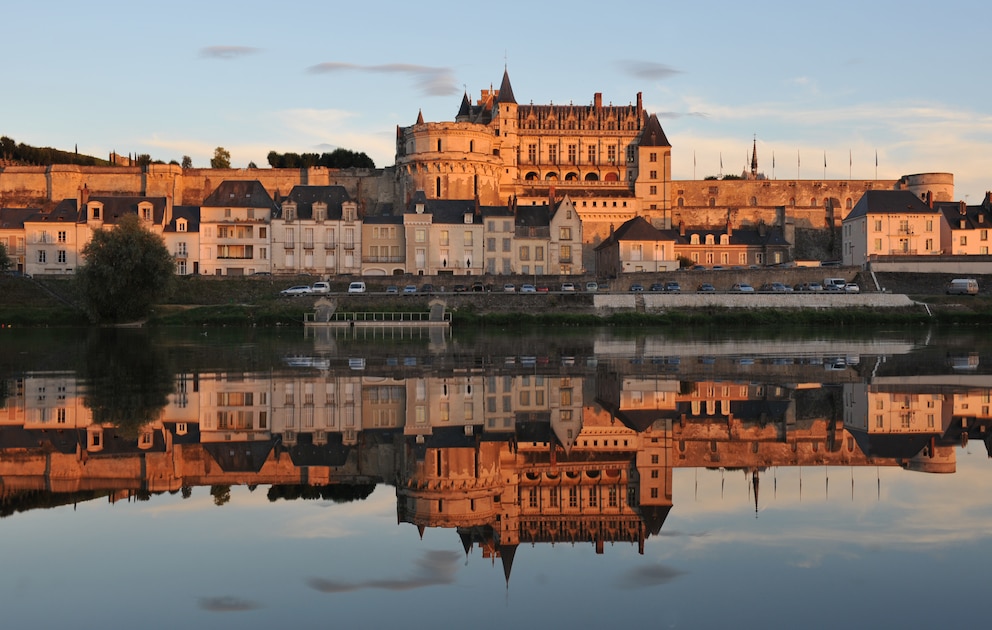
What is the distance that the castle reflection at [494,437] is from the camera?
838 cm

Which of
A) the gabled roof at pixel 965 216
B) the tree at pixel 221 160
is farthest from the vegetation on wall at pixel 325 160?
the gabled roof at pixel 965 216

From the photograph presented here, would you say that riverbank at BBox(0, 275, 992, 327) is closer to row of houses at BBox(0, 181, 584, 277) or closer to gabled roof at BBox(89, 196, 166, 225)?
row of houses at BBox(0, 181, 584, 277)

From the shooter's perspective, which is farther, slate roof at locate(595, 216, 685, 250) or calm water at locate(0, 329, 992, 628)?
slate roof at locate(595, 216, 685, 250)

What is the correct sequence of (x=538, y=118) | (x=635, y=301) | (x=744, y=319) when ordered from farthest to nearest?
(x=538, y=118), (x=635, y=301), (x=744, y=319)

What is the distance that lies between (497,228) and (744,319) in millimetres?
16904

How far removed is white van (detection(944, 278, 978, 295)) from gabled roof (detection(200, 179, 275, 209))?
116ft

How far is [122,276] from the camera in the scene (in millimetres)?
39812

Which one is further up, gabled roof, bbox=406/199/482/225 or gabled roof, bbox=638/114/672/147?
gabled roof, bbox=638/114/672/147

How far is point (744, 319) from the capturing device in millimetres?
42250

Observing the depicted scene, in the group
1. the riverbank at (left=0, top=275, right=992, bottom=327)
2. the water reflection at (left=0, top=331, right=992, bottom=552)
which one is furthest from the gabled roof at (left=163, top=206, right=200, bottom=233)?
the water reflection at (left=0, top=331, right=992, bottom=552)

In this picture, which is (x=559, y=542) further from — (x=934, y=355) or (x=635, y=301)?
(x=635, y=301)

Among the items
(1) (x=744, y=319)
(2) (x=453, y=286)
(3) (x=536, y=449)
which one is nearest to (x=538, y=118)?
(2) (x=453, y=286)

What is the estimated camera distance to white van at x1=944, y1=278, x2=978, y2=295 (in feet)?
157

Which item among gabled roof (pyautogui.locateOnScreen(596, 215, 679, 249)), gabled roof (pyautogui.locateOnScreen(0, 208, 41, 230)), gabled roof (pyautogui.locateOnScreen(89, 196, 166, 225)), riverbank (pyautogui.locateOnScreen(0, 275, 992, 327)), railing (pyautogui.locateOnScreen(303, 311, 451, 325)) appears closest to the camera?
railing (pyautogui.locateOnScreen(303, 311, 451, 325))
